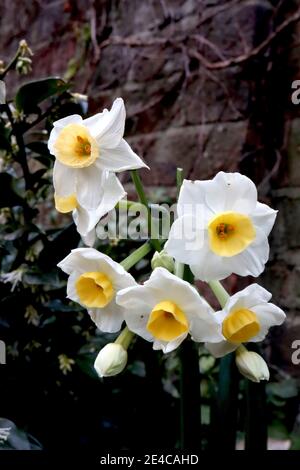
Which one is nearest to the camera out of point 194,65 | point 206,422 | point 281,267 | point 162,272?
point 162,272

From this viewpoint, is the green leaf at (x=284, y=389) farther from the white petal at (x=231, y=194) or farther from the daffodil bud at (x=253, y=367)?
the white petal at (x=231, y=194)

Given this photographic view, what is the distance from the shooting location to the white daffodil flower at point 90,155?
61cm

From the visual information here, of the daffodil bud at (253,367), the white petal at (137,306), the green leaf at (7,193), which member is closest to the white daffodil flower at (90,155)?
the white petal at (137,306)

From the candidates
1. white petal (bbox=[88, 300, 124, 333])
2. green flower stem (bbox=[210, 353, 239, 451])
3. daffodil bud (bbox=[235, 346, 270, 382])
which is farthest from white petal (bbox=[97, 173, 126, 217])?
green flower stem (bbox=[210, 353, 239, 451])

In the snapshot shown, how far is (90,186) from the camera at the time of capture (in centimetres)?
61

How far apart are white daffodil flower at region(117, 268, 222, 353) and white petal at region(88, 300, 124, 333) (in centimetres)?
3

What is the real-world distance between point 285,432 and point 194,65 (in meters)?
1.00

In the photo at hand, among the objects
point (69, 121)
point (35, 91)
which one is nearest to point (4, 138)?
point (35, 91)

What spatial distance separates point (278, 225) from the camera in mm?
1437

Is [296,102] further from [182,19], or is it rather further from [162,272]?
[162,272]

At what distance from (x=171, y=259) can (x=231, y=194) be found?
101mm

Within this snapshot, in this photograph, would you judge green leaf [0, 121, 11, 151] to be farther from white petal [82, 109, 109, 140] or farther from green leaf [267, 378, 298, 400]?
green leaf [267, 378, 298, 400]

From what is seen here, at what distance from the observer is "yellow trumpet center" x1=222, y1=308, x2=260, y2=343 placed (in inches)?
22.8

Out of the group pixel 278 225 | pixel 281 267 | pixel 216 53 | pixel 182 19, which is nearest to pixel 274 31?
pixel 216 53
